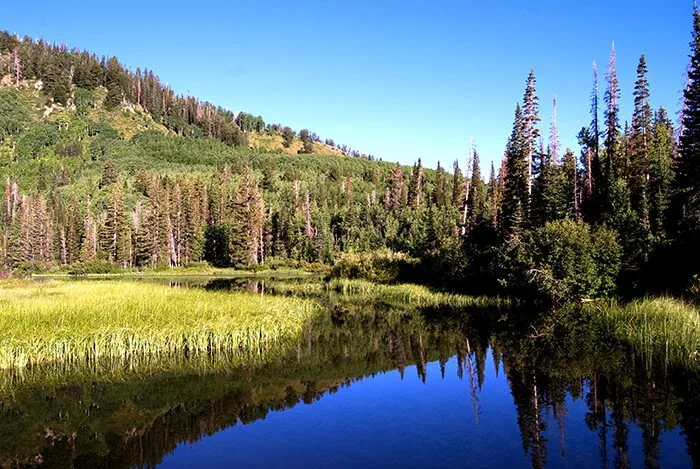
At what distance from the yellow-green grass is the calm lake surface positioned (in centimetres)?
115

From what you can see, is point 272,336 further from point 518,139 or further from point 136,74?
point 136,74

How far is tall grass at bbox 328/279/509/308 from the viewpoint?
1521 inches

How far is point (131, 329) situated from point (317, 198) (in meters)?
91.7

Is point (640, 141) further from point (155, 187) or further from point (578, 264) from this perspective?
point (155, 187)

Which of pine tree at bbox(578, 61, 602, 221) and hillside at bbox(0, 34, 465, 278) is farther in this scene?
hillside at bbox(0, 34, 465, 278)

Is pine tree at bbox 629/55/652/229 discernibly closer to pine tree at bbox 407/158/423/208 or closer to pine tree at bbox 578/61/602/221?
pine tree at bbox 578/61/602/221

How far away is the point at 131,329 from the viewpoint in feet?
68.4

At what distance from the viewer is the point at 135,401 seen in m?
16.2

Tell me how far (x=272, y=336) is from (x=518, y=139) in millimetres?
36745

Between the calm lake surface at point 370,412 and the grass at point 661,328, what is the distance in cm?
91

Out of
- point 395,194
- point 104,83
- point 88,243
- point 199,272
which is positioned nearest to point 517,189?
point 199,272

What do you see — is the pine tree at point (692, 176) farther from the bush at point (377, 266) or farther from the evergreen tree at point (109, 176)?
the evergreen tree at point (109, 176)

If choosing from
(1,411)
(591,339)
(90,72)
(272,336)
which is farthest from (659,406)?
(90,72)

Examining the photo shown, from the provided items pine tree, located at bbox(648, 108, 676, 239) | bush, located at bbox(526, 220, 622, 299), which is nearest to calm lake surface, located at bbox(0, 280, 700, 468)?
bush, located at bbox(526, 220, 622, 299)
